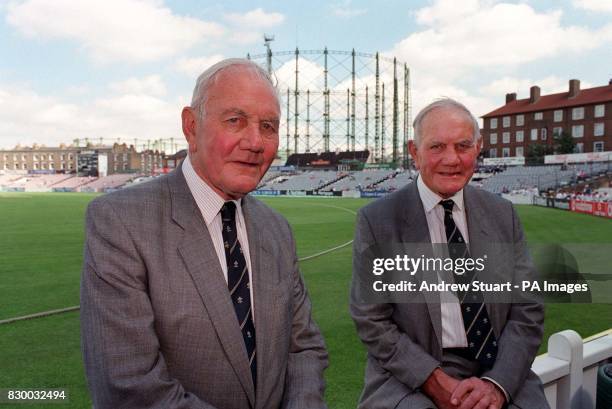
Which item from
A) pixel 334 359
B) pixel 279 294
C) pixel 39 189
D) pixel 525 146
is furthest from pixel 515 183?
pixel 39 189

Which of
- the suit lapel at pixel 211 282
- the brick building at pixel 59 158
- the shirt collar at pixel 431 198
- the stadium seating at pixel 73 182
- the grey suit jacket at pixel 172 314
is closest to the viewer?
the grey suit jacket at pixel 172 314

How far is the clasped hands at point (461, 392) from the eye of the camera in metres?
2.48

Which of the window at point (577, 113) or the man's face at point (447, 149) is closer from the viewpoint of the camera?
the man's face at point (447, 149)

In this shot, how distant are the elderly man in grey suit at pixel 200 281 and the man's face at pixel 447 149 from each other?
110cm

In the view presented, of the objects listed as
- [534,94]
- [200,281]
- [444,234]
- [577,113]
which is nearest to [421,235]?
[444,234]

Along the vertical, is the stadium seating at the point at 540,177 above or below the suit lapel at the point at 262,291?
above

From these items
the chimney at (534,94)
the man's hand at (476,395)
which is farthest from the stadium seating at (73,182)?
the man's hand at (476,395)

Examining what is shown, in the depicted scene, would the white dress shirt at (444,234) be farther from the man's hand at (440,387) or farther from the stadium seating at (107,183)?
the stadium seating at (107,183)

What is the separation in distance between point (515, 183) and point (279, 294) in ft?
141

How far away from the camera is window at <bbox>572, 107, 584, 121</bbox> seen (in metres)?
58.9

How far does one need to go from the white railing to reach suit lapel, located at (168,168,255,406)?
6.77 feet

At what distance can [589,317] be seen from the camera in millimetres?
6855

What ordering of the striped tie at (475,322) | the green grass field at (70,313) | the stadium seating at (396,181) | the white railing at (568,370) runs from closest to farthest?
the striped tie at (475,322) → the white railing at (568,370) → the green grass field at (70,313) → the stadium seating at (396,181)

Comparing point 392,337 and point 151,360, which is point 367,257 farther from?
point 151,360
